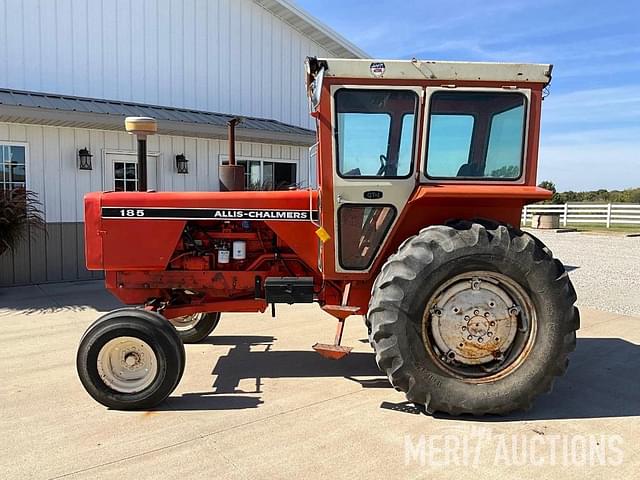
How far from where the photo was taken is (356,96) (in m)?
3.92

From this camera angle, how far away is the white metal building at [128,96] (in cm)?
863

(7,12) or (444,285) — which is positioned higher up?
(7,12)

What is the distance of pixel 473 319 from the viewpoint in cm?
375

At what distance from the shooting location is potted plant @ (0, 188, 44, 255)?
7.90 meters

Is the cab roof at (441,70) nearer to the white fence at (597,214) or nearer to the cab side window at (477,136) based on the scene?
the cab side window at (477,136)

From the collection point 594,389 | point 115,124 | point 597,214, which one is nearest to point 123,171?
point 115,124

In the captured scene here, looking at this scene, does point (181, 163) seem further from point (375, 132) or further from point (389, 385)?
point (389, 385)

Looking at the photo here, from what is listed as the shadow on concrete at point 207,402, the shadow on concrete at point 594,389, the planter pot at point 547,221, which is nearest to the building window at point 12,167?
the shadow on concrete at point 207,402

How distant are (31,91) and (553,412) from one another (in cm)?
902

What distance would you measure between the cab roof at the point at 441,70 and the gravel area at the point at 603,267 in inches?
182

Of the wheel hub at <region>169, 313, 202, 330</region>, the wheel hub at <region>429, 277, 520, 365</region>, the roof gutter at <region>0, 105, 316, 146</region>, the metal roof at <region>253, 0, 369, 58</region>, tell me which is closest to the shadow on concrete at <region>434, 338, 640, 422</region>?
Result: the wheel hub at <region>429, 277, 520, 365</region>

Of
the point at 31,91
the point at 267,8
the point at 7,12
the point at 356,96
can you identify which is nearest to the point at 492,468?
the point at 356,96

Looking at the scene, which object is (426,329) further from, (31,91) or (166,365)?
(31,91)

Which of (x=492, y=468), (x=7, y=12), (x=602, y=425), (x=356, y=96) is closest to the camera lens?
(x=492, y=468)
